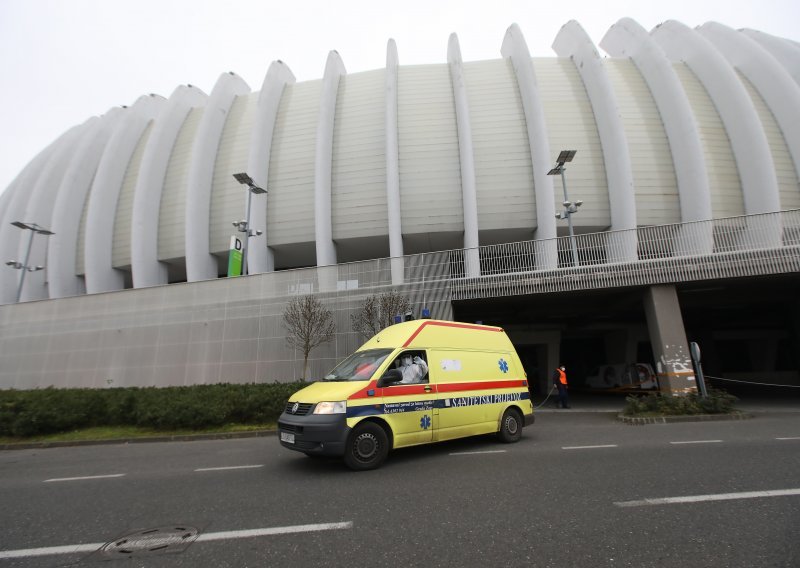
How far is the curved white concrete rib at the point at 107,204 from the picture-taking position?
22.3m

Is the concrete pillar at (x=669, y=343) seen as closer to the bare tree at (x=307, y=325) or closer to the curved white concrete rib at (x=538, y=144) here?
the curved white concrete rib at (x=538, y=144)

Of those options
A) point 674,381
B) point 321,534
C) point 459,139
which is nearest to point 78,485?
point 321,534

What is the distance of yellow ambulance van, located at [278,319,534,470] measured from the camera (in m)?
5.47

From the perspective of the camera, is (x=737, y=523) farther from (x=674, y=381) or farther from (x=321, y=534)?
(x=674, y=381)

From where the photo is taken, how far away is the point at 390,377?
5.94 m

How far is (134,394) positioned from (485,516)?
10.9m

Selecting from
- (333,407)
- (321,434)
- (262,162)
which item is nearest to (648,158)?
(262,162)

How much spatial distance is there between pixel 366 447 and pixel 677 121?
22.4 meters

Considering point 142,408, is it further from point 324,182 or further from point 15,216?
point 15,216

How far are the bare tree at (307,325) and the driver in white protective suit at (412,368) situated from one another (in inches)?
285

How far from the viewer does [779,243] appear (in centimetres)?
1289

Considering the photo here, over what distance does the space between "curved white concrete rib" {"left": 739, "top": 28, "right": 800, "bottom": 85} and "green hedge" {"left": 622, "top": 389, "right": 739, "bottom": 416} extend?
2370 cm

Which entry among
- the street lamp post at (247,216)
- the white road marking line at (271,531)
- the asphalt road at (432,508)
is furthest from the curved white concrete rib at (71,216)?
the white road marking line at (271,531)

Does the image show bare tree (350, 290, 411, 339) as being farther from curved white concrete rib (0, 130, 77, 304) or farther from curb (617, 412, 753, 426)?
curved white concrete rib (0, 130, 77, 304)
